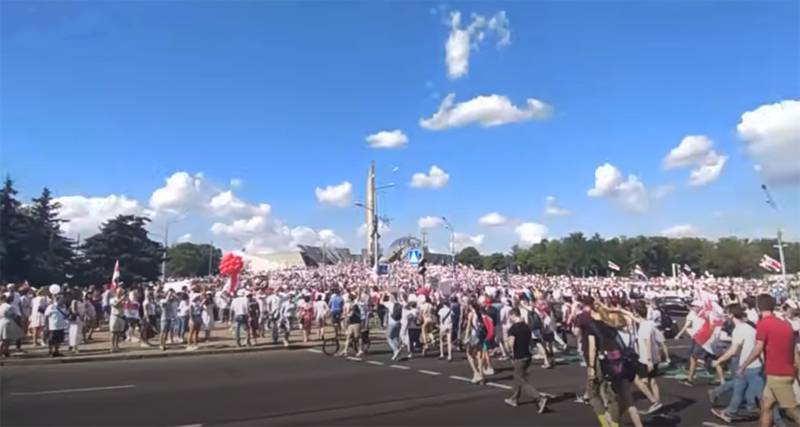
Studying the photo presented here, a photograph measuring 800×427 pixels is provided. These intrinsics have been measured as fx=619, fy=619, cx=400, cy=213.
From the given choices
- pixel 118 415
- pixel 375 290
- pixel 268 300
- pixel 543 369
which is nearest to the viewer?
pixel 118 415

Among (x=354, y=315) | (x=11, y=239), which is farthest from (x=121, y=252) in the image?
(x=354, y=315)

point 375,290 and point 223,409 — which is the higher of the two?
point 375,290

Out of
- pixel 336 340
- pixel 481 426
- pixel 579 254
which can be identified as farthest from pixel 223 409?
pixel 579 254

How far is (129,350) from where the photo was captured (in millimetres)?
17969

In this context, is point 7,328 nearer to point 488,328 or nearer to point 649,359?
point 488,328

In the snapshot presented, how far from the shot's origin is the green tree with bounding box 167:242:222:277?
13600cm

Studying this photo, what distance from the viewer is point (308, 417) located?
9242 millimetres

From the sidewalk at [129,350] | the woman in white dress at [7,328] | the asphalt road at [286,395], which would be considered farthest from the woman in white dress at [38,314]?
the asphalt road at [286,395]

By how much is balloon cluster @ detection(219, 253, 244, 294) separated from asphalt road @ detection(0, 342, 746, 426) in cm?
1273

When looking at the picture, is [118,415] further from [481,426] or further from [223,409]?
[481,426]

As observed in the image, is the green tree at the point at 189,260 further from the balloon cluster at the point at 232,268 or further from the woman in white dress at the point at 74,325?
the woman in white dress at the point at 74,325

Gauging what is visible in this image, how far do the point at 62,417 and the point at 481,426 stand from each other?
20.0ft

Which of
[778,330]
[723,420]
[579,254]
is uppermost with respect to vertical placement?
[579,254]

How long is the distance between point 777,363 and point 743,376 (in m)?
2.03
